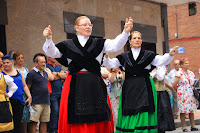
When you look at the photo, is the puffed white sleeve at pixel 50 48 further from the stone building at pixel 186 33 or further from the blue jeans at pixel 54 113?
the stone building at pixel 186 33

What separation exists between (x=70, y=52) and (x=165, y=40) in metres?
11.2

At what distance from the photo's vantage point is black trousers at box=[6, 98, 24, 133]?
746cm

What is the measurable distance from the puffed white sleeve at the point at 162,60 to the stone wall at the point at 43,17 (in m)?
3.96

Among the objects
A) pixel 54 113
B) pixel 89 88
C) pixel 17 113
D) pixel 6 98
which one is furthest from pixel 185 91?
pixel 89 88

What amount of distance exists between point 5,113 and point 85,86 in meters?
2.41

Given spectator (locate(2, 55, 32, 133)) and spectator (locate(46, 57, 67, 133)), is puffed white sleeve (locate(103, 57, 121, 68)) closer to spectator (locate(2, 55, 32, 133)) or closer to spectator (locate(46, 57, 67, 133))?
spectator (locate(2, 55, 32, 133))

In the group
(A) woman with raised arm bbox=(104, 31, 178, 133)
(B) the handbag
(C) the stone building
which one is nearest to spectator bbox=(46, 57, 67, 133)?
(B) the handbag

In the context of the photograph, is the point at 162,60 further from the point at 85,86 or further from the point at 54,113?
the point at 54,113

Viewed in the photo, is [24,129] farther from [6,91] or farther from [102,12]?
[102,12]

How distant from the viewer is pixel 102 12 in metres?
12.6

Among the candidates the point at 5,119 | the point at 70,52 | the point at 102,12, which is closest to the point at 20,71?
the point at 5,119

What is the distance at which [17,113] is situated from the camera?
7.50 m

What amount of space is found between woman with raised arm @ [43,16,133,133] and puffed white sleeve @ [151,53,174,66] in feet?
5.88

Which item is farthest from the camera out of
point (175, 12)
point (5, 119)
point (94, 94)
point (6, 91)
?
point (175, 12)
